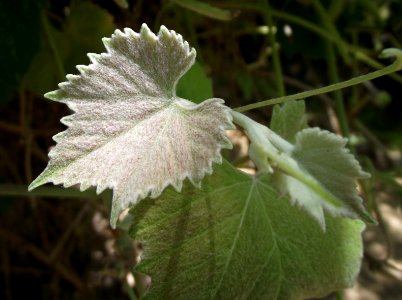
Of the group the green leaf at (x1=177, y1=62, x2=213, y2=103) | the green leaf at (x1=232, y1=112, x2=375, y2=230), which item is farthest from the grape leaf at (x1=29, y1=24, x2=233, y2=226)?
the green leaf at (x1=177, y1=62, x2=213, y2=103)

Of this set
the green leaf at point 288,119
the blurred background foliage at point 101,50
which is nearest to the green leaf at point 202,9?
the blurred background foliage at point 101,50

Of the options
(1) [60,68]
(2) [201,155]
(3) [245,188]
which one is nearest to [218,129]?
(2) [201,155]

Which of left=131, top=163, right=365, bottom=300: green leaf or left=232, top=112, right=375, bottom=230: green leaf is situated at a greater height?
left=232, top=112, right=375, bottom=230: green leaf

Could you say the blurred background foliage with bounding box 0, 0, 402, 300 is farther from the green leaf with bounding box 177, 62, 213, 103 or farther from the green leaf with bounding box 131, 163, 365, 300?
the green leaf with bounding box 131, 163, 365, 300

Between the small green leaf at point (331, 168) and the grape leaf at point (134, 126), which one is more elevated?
the grape leaf at point (134, 126)

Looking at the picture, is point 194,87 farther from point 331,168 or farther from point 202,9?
point 331,168

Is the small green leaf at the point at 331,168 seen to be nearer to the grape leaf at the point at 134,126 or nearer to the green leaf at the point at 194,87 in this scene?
the grape leaf at the point at 134,126

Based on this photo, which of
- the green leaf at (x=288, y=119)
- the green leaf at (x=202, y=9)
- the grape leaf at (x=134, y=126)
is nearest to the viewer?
the grape leaf at (x=134, y=126)
